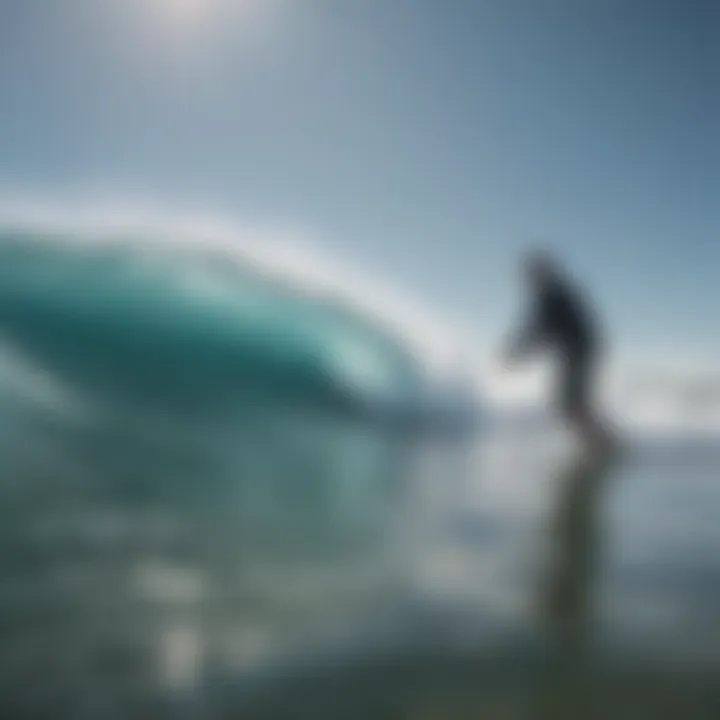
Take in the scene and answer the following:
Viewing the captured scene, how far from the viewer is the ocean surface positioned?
6.02 ft

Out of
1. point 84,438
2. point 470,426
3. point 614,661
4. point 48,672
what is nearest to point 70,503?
point 84,438

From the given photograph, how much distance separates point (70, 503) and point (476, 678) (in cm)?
177

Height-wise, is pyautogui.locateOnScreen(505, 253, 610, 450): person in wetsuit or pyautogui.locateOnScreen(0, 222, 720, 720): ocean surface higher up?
pyautogui.locateOnScreen(505, 253, 610, 450): person in wetsuit

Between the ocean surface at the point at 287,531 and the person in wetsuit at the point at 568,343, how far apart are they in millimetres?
203

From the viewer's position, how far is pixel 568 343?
3809 mm

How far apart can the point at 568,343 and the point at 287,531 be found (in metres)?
1.90

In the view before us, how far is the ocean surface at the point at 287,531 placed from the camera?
6.02ft

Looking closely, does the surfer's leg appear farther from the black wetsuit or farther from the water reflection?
the water reflection

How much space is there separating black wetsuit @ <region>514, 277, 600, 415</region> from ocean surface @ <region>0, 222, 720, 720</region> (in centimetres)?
29

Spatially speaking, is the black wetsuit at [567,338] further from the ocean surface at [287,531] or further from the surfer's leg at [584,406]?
the ocean surface at [287,531]

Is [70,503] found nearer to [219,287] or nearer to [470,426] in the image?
[219,287]

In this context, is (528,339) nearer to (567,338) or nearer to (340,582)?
(567,338)

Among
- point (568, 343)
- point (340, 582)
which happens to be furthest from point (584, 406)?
point (340, 582)

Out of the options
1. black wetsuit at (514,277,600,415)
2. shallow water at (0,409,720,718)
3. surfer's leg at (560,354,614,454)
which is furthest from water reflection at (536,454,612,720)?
black wetsuit at (514,277,600,415)
